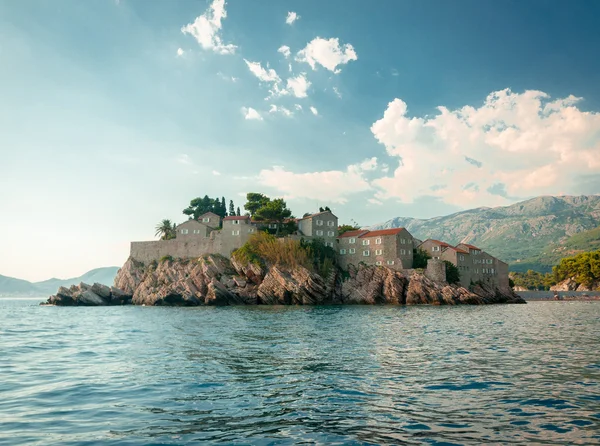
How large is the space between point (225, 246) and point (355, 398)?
8439 cm

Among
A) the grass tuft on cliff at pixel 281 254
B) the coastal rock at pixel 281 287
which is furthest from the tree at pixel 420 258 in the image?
the grass tuft on cliff at pixel 281 254

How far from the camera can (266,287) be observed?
86625 mm

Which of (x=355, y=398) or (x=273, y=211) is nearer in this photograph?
(x=355, y=398)

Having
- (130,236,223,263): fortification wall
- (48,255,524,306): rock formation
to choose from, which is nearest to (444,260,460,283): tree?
(48,255,524,306): rock formation

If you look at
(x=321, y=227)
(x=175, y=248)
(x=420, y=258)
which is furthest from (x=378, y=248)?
(x=175, y=248)

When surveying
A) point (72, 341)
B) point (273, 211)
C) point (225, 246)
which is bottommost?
point (72, 341)

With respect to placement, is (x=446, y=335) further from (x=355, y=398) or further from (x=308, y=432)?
(x=308, y=432)

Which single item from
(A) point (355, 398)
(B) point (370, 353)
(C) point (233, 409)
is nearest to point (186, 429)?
(C) point (233, 409)

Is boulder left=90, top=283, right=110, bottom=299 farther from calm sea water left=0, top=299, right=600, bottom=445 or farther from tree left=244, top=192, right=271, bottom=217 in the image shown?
calm sea water left=0, top=299, right=600, bottom=445

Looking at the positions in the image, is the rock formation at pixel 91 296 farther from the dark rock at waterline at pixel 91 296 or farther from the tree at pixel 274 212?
the tree at pixel 274 212

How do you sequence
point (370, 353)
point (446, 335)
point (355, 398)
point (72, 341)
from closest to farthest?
point (355, 398)
point (370, 353)
point (72, 341)
point (446, 335)

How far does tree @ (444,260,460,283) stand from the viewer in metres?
90.6

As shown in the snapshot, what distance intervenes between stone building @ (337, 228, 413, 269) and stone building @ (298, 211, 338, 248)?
2630mm

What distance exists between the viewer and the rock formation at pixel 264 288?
85688 mm
